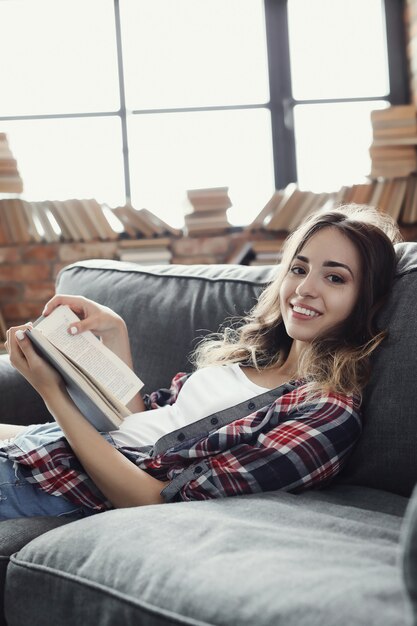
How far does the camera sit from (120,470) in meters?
1.43

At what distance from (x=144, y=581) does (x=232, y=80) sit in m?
2.93

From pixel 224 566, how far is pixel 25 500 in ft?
1.97

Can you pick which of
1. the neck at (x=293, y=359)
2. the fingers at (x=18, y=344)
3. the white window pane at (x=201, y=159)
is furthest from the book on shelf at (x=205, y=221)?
the fingers at (x=18, y=344)

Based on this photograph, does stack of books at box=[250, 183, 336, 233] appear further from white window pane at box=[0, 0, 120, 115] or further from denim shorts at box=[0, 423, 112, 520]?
denim shorts at box=[0, 423, 112, 520]

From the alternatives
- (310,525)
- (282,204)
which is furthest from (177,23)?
(310,525)

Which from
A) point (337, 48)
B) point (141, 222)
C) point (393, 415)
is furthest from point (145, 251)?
point (393, 415)

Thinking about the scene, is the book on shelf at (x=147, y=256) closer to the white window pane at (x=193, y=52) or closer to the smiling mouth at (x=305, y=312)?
the white window pane at (x=193, y=52)

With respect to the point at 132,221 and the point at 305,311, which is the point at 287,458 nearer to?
the point at 305,311

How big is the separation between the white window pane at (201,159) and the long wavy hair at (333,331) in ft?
5.73

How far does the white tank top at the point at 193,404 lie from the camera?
1.59 meters

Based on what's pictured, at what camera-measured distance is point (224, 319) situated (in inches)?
75.2

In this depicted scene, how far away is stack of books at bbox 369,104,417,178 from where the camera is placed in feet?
10.9

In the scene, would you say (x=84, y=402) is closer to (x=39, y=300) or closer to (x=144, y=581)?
(x=144, y=581)

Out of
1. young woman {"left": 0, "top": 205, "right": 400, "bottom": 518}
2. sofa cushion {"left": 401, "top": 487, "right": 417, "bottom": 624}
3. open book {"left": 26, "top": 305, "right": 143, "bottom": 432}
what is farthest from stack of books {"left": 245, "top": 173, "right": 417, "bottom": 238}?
sofa cushion {"left": 401, "top": 487, "right": 417, "bottom": 624}
